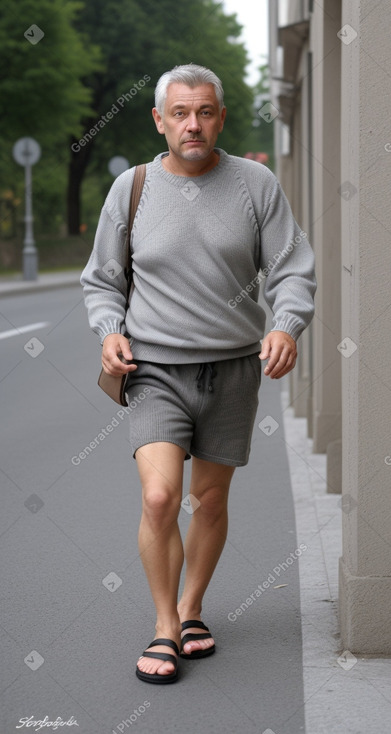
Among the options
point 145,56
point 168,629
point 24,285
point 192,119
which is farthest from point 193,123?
point 145,56

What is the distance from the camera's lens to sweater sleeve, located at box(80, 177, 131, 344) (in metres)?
4.16

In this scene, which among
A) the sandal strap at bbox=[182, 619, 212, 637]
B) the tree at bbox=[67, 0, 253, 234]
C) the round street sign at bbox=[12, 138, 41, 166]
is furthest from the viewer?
the tree at bbox=[67, 0, 253, 234]

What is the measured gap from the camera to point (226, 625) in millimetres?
4676

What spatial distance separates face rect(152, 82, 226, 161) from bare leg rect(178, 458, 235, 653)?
1.06m

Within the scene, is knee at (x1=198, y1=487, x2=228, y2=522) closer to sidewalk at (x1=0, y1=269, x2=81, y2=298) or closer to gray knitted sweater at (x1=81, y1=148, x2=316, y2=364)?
gray knitted sweater at (x1=81, y1=148, x2=316, y2=364)

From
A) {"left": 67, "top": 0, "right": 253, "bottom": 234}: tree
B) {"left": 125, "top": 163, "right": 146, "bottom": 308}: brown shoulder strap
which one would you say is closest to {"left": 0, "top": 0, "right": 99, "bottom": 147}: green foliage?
{"left": 67, "top": 0, "right": 253, "bottom": 234}: tree

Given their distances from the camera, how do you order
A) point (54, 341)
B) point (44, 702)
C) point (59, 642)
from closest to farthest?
point (44, 702)
point (59, 642)
point (54, 341)

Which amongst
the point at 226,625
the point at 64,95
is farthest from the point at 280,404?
the point at 64,95

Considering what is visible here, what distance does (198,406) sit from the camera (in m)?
4.21

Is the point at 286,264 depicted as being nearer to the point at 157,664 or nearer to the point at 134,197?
the point at 134,197

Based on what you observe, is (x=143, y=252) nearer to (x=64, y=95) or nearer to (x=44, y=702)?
(x=44, y=702)

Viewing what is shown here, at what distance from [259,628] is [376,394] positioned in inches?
41.2

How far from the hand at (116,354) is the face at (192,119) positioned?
0.62m

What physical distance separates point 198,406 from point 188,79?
1.06 m
